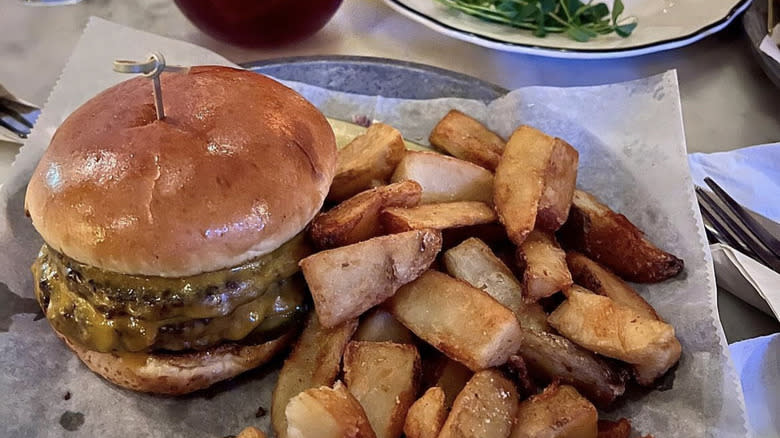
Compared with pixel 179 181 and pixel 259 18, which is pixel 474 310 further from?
pixel 259 18

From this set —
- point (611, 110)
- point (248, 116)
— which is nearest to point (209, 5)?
point (248, 116)

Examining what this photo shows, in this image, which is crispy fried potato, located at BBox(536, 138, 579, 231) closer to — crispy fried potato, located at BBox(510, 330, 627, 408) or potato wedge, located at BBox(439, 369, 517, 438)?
crispy fried potato, located at BBox(510, 330, 627, 408)

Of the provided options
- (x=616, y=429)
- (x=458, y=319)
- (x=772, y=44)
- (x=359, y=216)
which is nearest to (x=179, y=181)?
(x=359, y=216)

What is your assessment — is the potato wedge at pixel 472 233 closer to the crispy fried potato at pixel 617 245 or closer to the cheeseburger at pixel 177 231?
the crispy fried potato at pixel 617 245

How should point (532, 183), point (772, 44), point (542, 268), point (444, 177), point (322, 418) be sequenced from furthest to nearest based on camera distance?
point (772, 44), point (444, 177), point (532, 183), point (542, 268), point (322, 418)

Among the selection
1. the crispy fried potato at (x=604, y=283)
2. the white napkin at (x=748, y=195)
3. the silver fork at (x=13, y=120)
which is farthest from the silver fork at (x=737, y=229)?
the silver fork at (x=13, y=120)

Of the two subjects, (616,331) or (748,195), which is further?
(748,195)

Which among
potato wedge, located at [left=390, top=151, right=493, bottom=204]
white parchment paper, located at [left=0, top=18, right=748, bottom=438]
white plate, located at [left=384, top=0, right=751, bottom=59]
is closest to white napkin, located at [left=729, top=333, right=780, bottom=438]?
white parchment paper, located at [left=0, top=18, right=748, bottom=438]

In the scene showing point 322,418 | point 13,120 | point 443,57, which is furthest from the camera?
point 443,57
